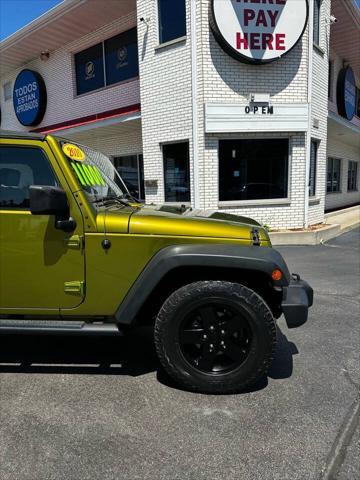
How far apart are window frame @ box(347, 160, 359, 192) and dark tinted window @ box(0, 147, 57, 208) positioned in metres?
16.9

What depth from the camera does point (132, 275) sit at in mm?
2865

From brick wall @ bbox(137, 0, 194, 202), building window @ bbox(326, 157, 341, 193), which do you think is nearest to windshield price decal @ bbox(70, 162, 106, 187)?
brick wall @ bbox(137, 0, 194, 202)

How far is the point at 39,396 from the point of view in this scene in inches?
113

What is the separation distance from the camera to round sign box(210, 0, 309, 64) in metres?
8.61

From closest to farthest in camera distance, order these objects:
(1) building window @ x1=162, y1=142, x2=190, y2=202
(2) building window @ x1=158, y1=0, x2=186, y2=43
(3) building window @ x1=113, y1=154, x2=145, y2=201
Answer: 1. (2) building window @ x1=158, y1=0, x2=186, y2=43
2. (1) building window @ x1=162, y1=142, x2=190, y2=202
3. (3) building window @ x1=113, y1=154, x2=145, y2=201

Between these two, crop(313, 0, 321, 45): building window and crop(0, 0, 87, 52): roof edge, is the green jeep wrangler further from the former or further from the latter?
crop(0, 0, 87, 52): roof edge

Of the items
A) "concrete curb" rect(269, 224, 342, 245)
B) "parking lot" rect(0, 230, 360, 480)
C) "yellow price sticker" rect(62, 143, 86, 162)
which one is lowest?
"parking lot" rect(0, 230, 360, 480)

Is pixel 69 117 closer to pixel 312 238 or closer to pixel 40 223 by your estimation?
pixel 312 238

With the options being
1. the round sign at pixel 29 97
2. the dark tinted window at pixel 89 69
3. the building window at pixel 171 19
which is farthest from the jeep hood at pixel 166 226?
the round sign at pixel 29 97

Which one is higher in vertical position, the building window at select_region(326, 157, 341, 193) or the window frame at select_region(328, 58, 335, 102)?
the window frame at select_region(328, 58, 335, 102)

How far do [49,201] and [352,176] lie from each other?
1817cm

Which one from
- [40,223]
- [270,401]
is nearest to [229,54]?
[40,223]

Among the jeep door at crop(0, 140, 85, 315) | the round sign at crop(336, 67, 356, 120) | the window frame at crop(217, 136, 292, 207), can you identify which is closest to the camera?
the jeep door at crop(0, 140, 85, 315)

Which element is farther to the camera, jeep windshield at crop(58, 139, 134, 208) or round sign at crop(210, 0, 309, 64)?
round sign at crop(210, 0, 309, 64)
